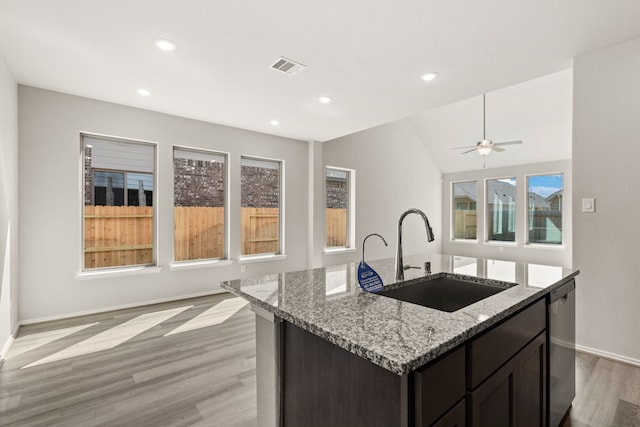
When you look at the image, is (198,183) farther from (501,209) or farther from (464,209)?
(501,209)

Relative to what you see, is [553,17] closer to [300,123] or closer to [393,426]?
[393,426]

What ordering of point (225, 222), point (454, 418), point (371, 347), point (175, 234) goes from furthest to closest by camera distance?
point (225, 222)
point (175, 234)
point (454, 418)
point (371, 347)

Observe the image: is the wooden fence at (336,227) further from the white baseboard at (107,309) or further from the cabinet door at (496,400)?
the cabinet door at (496,400)

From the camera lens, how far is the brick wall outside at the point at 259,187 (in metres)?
5.18

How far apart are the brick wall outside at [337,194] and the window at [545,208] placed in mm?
4402

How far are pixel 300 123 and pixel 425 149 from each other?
4.50m

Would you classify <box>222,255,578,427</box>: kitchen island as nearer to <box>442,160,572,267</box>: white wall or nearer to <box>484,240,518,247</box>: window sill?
<box>442,160,572,267</box>: white wall

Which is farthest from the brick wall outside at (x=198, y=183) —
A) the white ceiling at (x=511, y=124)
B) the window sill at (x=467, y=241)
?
the window sill at (x=467, y=241)

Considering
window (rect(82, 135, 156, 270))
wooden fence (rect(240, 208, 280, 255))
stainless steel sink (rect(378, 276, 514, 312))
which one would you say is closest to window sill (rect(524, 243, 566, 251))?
wooden fence (rect(240, 208, 280, 255))

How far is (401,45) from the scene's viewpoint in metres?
2.60

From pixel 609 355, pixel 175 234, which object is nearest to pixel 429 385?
pixel 609 355

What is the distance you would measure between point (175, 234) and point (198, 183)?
821mm

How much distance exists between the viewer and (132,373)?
2.41 metres

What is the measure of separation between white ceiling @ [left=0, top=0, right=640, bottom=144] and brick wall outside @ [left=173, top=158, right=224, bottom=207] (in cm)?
104
